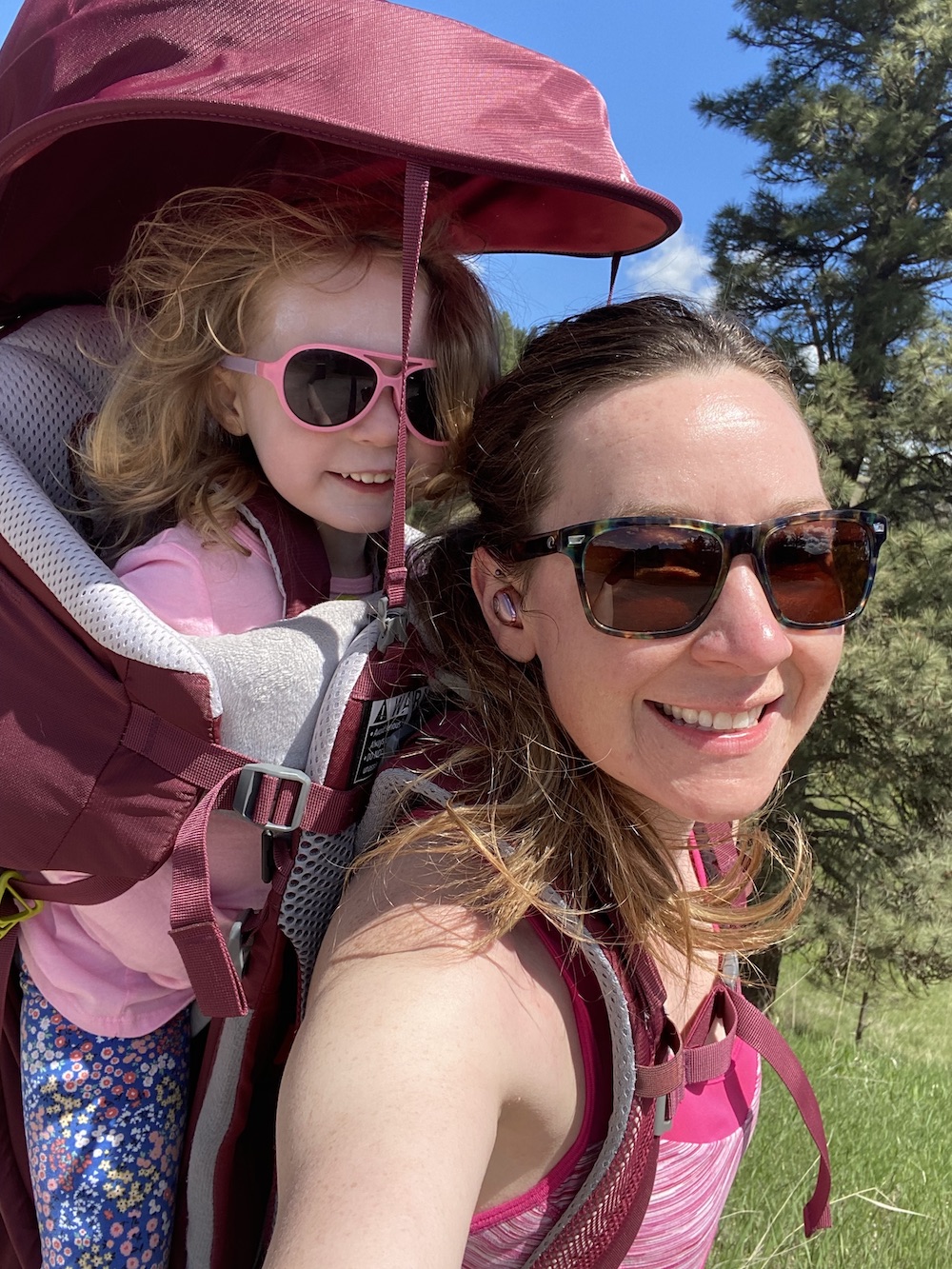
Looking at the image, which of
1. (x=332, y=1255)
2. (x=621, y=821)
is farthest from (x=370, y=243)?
(x=332, y=1255)

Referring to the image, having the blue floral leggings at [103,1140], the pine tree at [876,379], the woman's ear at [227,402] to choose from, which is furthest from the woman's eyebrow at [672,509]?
the pine tree at [876,379]

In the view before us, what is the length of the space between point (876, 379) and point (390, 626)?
6044 millimetres

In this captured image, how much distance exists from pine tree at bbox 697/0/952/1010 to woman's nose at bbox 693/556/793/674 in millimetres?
4389

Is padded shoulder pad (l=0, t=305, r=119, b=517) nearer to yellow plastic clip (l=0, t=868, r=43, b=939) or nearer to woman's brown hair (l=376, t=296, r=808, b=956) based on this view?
yellow plastic clip (l=0, t=868, r=43, b=939)

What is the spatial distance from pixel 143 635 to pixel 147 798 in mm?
234

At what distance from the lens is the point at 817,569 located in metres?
1.36

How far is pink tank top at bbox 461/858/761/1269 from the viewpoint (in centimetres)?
127

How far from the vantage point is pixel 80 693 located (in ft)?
4.70

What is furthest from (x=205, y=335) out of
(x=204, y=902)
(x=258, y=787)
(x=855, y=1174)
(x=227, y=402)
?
(x=855, y=1174)

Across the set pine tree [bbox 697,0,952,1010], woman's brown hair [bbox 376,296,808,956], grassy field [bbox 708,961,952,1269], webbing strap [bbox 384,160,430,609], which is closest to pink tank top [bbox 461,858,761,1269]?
woman's brown hair [bbox 376,296,808,956]

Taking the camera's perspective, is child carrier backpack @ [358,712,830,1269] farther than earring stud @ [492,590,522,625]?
No

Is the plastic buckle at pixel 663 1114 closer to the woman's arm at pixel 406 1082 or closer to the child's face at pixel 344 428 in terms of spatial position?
the woman's arm at pixel 406 1082

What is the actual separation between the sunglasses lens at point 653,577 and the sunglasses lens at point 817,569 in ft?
0.32

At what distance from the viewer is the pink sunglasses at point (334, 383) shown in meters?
1.66
